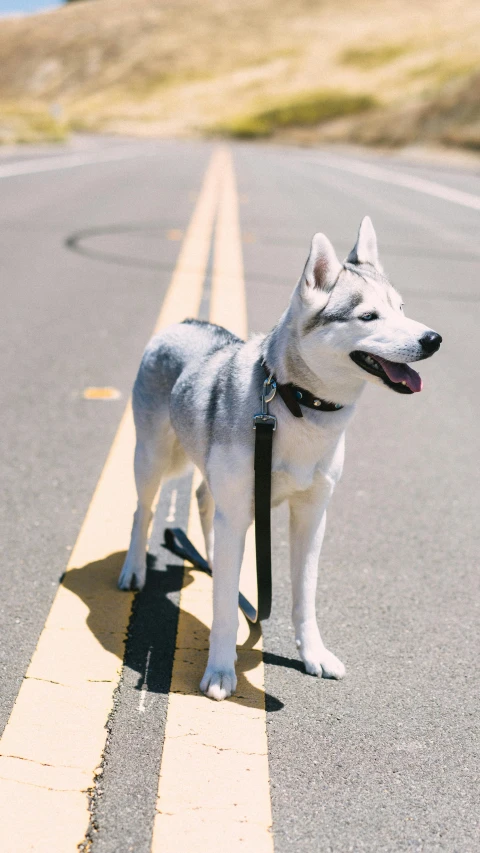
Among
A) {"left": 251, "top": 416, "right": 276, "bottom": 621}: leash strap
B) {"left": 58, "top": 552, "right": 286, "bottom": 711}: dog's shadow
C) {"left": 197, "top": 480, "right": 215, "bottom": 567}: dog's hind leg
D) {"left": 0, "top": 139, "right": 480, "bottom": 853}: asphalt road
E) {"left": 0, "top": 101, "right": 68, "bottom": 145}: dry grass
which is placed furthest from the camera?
{"left": 0, "top": 101, "right": 68, "bottom": 145}: dry grass

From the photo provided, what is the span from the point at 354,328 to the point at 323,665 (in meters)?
1.10

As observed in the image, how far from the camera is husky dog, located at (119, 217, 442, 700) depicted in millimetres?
2955

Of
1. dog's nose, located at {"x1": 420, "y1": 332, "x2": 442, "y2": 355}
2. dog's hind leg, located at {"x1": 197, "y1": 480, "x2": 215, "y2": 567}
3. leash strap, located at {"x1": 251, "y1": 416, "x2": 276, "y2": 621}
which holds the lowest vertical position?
dog's hind leg, located at {"x1": 197, "y1": 480, "x2": 215, "y2": 567}

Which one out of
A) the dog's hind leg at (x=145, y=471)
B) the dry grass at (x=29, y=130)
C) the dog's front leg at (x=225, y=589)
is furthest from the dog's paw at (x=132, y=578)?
the dry grass at (x=29, y=130)

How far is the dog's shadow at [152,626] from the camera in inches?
124

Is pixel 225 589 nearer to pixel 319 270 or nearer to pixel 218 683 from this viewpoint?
pixel 218 683

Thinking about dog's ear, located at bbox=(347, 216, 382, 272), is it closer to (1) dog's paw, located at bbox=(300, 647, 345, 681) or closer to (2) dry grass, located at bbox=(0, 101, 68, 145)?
(1) dog's paw, located at bbox=(300, 647, 345, 681)

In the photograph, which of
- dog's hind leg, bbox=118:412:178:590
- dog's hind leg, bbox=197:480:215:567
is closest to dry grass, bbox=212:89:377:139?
dog's hind leg, bbox=197:480:215:567

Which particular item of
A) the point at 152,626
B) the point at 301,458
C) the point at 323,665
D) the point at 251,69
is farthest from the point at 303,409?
the point at 251,69

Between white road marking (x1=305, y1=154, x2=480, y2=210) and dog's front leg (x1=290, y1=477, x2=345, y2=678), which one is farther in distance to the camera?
white road marking (x1=305, y1=154, x2=480, y2=210)

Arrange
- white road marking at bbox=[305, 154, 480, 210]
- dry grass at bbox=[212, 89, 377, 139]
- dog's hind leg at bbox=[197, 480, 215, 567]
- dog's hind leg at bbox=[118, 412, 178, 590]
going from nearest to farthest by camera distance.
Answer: dog's hind leg at bbox=[118, 412, 178, 590] → dog's hind leg at bbox=[197, 480, 215, 567] → white road marking at bbox=[305, 154, 480, 210] → dry grass at bbox=[212, 89, 377, 139]

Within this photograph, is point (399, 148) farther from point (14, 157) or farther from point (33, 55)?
point (33, 55)

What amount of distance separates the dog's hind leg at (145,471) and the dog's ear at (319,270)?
0.93 meters

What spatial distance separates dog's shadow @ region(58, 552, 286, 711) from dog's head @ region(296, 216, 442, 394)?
3.33 ft
